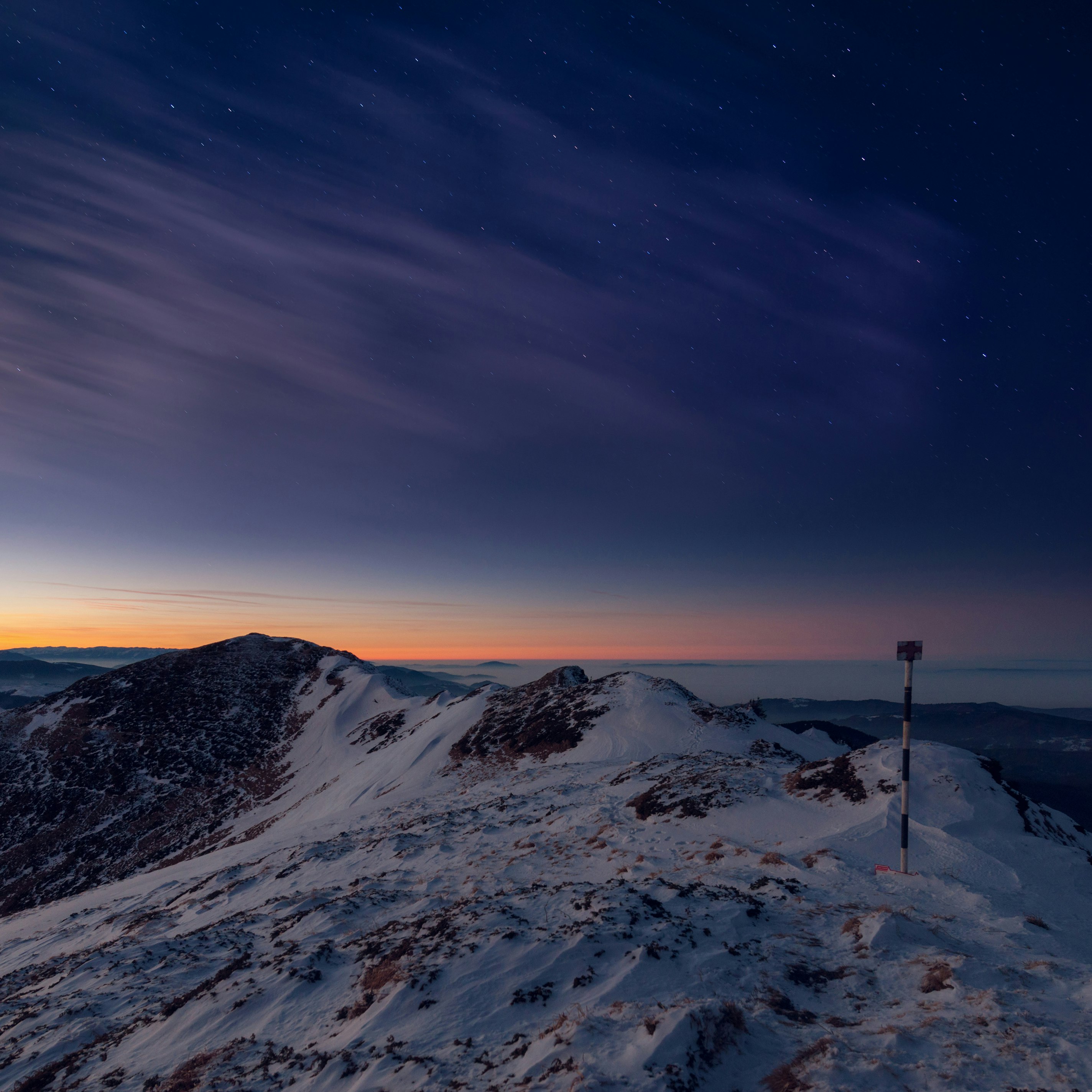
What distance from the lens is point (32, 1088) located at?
6.26 m

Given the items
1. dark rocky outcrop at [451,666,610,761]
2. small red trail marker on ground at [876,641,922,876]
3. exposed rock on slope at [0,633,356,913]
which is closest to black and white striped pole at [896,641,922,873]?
small red trail marker on ground at [876,641,922,876]

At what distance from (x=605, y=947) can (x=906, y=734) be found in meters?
8.61

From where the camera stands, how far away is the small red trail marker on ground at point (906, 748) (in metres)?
10.7

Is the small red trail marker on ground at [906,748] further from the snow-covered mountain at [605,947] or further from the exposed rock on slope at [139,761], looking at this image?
the exposed rock on slope at [139,761]

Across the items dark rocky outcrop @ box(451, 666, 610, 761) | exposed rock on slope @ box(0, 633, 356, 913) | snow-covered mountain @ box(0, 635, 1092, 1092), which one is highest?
snow-covered mountain @ box(0, 635, 1092, 1092)

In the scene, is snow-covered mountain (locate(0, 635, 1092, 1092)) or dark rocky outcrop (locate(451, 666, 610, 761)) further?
dark rocky outcrop (locate(451, 666, 610, 761))

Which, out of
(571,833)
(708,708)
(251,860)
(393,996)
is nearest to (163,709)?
(251,860)

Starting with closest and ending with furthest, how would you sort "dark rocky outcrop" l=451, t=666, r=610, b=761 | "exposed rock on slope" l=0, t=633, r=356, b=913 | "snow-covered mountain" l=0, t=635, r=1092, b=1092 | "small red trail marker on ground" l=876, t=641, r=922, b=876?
"snow-covered mountain" l=0, t=635, r=1092, b=1092 → "small red trail marker on ground" l=876, t=641, r=922, b=876 → "dark rocky outcrop" l=451, t=666, r=610, b=761 → "exposed rock on slope" l=0, t=633, r=356, b=913

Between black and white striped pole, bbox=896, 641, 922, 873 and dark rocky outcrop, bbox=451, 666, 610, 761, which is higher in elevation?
black and white striped pole, bbox=896, 641, 922, 873

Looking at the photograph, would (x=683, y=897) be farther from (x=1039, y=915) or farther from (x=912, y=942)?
(x=1039, y=915)

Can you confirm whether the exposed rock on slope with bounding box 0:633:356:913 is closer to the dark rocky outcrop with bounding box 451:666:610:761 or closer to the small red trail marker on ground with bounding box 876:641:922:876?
the dark rocky outcrop with bounding box 451:666:610:761

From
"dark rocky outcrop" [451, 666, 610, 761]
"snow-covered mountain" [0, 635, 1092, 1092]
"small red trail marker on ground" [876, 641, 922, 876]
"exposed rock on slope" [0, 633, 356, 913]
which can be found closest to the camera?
"snow-covered mountain" [0, 635, 1092, 1092]

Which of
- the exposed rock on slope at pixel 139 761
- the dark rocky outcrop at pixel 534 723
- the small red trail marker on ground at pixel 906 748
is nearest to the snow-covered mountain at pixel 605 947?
the small red trail marker on ground at pixel 906 748

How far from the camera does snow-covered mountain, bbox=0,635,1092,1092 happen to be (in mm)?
5484
